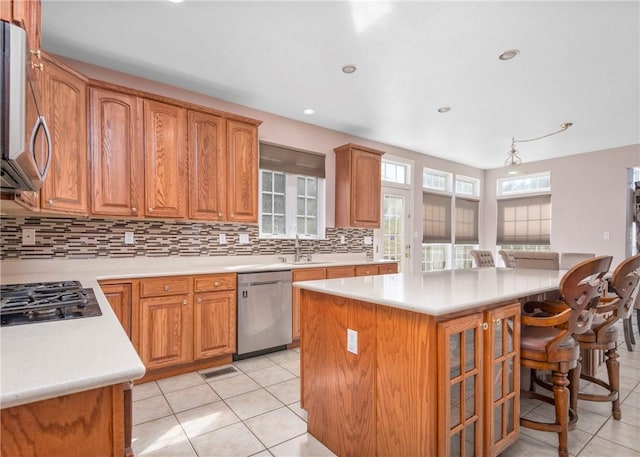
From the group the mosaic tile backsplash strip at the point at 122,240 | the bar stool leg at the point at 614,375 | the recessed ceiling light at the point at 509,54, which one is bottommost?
the bar stool leg at the point at 614,375

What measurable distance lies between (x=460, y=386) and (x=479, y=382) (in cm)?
15

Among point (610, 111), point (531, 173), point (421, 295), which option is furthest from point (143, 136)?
point (531, 173)

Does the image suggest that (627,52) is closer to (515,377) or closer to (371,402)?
(515,377)

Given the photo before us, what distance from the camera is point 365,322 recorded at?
1.64 meters

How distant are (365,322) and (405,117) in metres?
3.23

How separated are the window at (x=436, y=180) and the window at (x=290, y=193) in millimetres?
2445

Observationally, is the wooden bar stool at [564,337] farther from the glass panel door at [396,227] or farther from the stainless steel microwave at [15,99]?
the glass panel door at [396,227]

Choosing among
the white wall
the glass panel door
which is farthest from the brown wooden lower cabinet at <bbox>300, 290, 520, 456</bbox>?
the white wall

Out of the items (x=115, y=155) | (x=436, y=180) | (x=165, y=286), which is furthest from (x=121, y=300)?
(x=436, y=180)

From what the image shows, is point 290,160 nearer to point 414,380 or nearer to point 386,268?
point 386,268

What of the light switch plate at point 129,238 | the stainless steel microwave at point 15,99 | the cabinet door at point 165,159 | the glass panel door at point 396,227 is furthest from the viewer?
the glass panel door at point 396,227

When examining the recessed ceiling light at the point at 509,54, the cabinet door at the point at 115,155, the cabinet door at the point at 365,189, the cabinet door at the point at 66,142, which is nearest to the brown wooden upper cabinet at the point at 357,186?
the cabinet door at the point at 365,189

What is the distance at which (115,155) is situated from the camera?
2.76 metres

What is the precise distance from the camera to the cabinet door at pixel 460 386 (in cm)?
136
